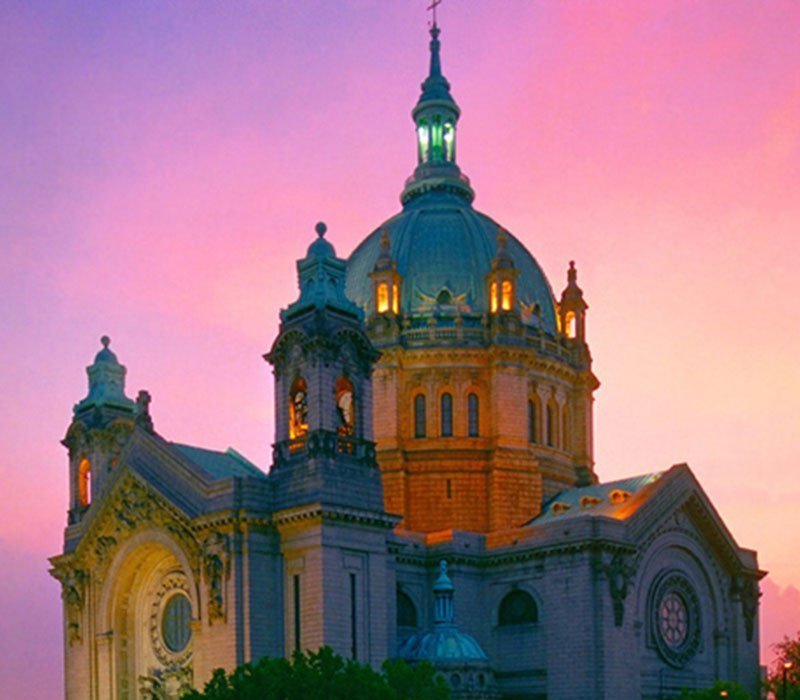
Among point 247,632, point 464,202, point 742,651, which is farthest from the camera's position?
point 464,202

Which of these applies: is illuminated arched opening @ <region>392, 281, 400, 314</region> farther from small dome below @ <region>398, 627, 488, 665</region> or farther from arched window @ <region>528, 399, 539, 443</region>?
small dome below @ <region>398, 627, 488, 665</region>

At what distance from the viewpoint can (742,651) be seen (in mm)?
77375

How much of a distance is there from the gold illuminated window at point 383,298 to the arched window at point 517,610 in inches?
741


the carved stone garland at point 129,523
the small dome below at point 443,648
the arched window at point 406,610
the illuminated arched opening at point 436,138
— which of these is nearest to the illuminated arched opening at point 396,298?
the illuminated arched opening at point 436,138

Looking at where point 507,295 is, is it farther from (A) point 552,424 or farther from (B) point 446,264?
(A) point 552,424

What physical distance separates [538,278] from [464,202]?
7.01 m

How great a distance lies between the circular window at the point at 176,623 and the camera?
6819 centimetres

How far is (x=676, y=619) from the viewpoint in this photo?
243 feet

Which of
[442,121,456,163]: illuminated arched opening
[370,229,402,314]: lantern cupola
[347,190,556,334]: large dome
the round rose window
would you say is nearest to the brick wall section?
[370,229,402,314]: lantern cupola

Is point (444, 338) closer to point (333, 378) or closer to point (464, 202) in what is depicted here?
point (464, 202)

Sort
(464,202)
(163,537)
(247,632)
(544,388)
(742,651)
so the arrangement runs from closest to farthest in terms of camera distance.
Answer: (247,632)
(163,537)
(742,651)
(544,388)
(464,202)

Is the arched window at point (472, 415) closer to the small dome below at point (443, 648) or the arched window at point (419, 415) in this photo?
the arched window at point (419, 415)

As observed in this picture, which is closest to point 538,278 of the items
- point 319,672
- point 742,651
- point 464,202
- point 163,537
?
point 464,202

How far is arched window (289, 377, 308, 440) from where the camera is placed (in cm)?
6519
